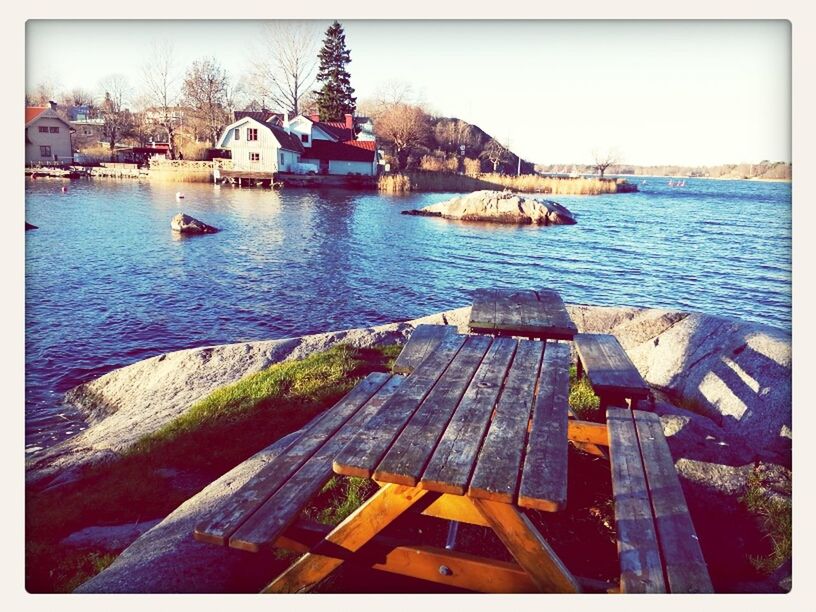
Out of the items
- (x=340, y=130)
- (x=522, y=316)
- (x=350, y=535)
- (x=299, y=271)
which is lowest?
(x=350, y=535)

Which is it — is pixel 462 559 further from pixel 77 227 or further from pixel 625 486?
pixel 77 227

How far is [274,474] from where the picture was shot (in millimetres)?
2697

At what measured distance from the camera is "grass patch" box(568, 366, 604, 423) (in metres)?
4.80

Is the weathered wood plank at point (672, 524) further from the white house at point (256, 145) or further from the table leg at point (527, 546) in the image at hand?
the white house at point (256, 145)

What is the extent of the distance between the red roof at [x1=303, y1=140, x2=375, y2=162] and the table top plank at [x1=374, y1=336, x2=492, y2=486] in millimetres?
50527

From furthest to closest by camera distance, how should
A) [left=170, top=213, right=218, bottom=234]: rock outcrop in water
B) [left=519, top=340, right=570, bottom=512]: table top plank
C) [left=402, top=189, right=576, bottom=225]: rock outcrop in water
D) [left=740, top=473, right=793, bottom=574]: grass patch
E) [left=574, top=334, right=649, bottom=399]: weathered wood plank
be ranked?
1. [left=402, top=189, right=576, bottom=225]: rock outcrop in water
2. [left=170, top=213, right=218, bottom=234]: rock outcrop in water
3. [left=574, top=334, right=649, bottom=399]: weathered wood plank
4. [left=740, top=473, right=793, bottom=574]: grass patch
5. [left=519, top=340, right=570, bottom=512]: table top plank

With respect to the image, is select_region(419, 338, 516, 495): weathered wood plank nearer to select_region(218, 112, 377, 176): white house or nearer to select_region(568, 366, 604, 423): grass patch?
select_region(568, 366, 604, 423): grass patch

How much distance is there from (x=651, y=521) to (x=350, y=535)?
1436 mm

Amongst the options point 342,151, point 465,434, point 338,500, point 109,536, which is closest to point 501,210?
point 342,151

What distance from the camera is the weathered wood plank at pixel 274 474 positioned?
225 centimetres

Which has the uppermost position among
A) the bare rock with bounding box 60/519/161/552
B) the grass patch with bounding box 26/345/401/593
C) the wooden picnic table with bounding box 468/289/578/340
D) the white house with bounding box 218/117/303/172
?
the white house with bounding box 218/117/303/172

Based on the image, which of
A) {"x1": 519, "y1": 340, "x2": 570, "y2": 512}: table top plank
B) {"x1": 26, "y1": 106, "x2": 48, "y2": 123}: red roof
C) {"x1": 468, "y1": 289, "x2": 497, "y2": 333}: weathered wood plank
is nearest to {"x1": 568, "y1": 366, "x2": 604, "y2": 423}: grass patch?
{"x1": 468, "y1": 289, "x2": 497, "y2": 333}: weathered wood plank

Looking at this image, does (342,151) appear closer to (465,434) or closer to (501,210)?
(501,210)

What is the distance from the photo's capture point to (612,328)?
Answer: 25.1 feet
